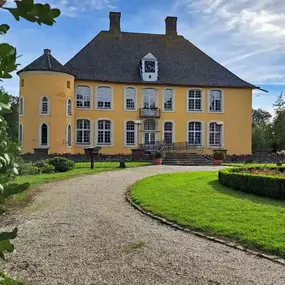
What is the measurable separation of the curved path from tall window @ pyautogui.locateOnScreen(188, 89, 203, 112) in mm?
27886

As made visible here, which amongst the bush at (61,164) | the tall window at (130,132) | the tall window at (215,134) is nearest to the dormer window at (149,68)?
the tall window at (130,132)

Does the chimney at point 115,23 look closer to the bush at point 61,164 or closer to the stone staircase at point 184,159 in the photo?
the stone staircase at point 184,159

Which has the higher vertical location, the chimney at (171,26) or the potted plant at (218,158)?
the chimney at (171,26)

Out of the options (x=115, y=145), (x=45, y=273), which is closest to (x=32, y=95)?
(x=115, y=145)

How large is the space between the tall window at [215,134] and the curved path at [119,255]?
27899mm

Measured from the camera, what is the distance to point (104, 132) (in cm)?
3509

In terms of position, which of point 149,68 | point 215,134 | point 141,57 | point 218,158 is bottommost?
point 218,158

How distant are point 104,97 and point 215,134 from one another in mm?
10426

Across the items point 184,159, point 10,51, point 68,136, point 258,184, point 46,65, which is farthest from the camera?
point 68,136

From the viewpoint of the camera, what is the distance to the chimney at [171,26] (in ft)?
130

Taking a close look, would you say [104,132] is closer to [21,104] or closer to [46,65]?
[21,104]

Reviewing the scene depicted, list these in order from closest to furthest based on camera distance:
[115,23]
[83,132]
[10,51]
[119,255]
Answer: [10,51], [119,255], [83,132], [115,23]

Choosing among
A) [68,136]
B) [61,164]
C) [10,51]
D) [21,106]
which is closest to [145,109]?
[68,136]

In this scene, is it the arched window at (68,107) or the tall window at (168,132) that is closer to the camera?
the arched window at (68,107)
